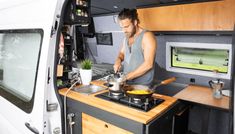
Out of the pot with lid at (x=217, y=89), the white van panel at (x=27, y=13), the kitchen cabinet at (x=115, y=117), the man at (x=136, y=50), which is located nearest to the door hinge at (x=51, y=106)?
the kitchen cabinet at (x=115, y=117)

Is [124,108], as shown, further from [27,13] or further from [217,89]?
[217,89]

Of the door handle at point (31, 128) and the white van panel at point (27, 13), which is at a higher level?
the white van panel at point (27, 13)

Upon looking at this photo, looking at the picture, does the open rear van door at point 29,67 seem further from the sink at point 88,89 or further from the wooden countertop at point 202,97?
the wooden countertop at point 202,97

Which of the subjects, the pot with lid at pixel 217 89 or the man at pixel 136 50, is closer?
the man at pixel 136 50

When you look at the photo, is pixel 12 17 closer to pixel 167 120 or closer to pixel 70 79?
pixel 70 79

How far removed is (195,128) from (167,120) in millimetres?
1964

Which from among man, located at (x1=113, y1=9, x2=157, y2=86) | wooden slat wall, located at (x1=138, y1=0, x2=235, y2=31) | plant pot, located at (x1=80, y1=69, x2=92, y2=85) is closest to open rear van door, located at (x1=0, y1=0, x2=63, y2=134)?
plant pot, located at (x1=80, y1=69, x2=92, y2=85)

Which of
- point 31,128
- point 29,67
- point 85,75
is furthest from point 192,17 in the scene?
point 31,128

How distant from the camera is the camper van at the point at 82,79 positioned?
4.10 ft

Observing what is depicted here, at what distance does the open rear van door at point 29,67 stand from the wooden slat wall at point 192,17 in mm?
1847

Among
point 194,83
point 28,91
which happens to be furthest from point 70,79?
point 194,83

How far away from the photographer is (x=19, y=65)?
1.64m

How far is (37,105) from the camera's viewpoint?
1332 mm

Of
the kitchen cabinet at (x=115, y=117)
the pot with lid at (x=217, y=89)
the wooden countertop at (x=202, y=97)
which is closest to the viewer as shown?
the kitchen cabinet at (x=115, y=117)
